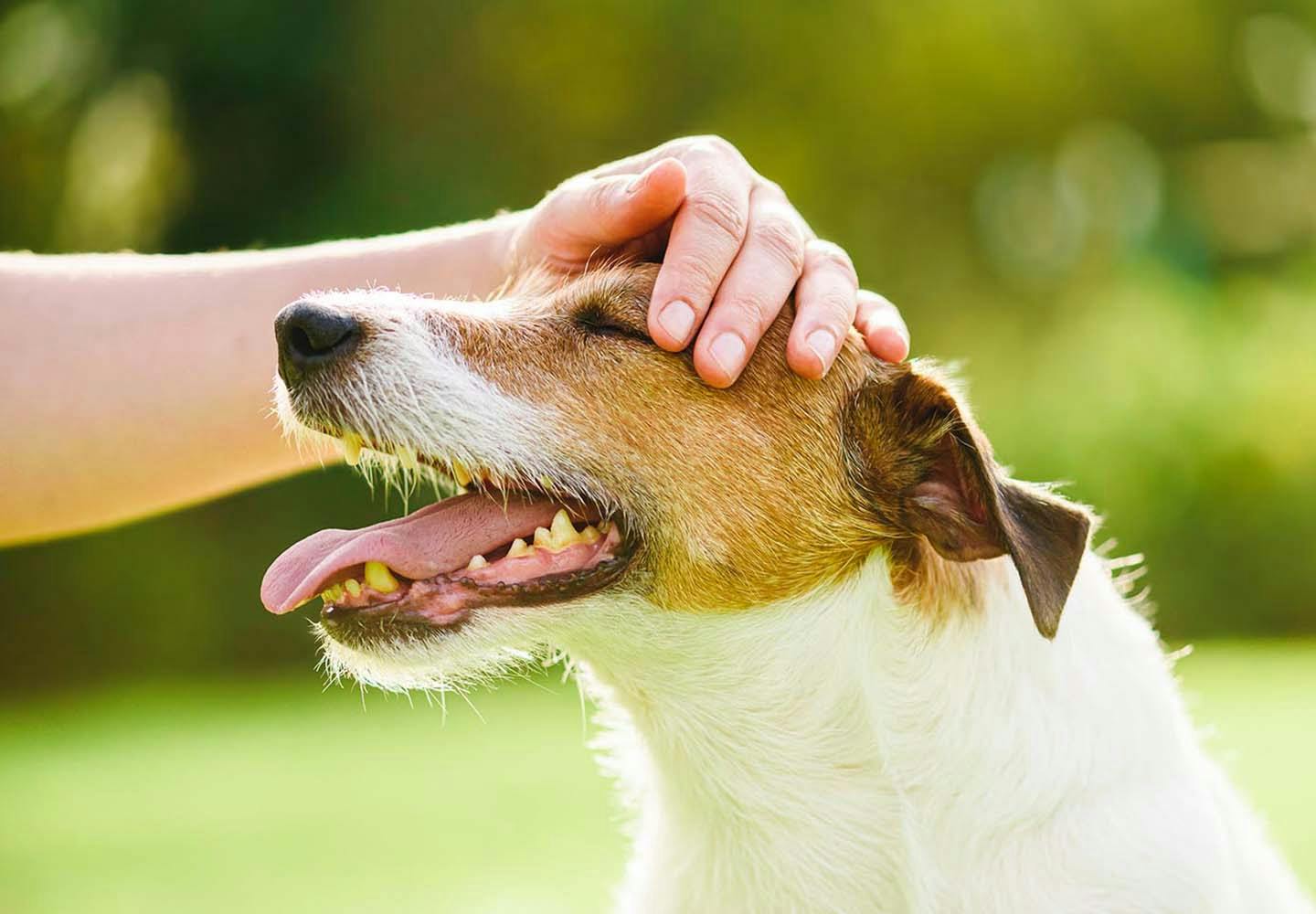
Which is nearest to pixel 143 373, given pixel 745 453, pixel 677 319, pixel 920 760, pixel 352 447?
pixel 352 447

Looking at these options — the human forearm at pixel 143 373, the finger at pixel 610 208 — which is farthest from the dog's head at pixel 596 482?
the human forearm at pixel 143 373

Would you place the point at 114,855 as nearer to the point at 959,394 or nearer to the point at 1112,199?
the point at 959,394

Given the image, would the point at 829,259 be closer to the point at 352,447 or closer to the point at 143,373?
the point at 352,447

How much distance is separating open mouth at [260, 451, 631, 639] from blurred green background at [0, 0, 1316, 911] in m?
3.08

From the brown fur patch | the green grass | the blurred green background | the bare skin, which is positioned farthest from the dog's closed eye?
the blurred green background

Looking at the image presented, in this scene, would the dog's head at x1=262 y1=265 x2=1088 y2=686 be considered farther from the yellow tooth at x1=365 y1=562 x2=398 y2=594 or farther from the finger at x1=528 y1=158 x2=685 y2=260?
the finger at x1=528 y1=158 x2=685 y2=260

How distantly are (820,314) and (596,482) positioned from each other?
0.59 metres

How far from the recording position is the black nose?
316 centimetres

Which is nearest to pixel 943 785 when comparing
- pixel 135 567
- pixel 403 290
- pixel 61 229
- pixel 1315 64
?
pixel 403 290

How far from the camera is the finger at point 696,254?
3.09m

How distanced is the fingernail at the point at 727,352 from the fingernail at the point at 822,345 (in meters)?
0.14

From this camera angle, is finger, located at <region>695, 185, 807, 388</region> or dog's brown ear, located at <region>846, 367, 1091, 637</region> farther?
finger, located at <region>695, 185, 807, 388</region>

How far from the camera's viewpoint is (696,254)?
313 centimetres

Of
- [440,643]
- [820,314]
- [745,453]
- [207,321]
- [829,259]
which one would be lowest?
[440,643]
